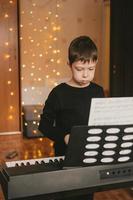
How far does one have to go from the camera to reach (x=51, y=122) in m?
1.61

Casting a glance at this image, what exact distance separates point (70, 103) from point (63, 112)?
5cm

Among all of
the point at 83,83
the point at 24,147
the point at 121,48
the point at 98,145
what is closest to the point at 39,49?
the point at 121,48

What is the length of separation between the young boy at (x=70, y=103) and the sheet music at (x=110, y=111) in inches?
13.4

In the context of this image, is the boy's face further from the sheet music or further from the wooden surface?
the wooden surface

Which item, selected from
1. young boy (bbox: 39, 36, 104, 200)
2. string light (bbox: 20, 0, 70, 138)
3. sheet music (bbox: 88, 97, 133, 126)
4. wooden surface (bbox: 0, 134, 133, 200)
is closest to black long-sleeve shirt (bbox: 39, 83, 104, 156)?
young boy (bbox: 39, 36, 104, 200)

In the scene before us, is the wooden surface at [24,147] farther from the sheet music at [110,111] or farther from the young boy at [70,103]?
the sheet music at [110,111]

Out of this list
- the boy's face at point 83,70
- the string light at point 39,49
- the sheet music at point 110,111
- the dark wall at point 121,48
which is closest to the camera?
the sheet music at point 110,111

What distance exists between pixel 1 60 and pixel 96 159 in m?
3.89

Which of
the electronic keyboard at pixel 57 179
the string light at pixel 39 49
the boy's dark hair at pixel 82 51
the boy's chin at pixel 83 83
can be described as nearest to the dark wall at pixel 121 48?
the string light at pixel 39 49

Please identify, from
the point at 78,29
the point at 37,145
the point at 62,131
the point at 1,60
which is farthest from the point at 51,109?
the point at 78,29

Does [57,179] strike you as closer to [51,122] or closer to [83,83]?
[51,122]

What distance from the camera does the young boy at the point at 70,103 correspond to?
4.99 feet

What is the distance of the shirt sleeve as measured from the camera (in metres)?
1.57

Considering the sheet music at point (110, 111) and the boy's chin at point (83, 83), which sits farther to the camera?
the boy's chin at point (83, 83)
